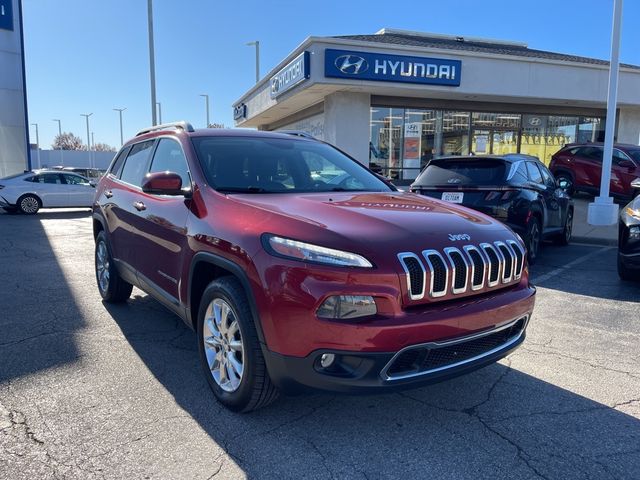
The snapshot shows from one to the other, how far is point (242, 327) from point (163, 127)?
8.18 feet

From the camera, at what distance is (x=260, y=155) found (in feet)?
12.9

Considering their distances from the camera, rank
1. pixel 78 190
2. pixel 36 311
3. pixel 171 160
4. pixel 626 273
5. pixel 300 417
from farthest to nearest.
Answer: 1. pixel 78 190
2. pixel 626 273
3. pixel 36 311
4. pixel 171 160
5. pixel 300 417

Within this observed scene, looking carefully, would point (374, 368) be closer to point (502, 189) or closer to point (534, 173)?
point (502, 189)

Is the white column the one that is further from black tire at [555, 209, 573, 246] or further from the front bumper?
the front bumper

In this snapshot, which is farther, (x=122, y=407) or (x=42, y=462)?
(x=122, y=407)

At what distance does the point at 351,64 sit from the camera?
45.8 ft

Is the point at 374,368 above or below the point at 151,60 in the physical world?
below

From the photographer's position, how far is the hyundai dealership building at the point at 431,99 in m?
14.3

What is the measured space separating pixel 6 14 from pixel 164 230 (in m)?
24.8

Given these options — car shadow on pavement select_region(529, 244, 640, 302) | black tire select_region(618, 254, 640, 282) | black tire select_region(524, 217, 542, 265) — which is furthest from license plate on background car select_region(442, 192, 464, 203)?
black tire select_region(618, 254, 640, 282)

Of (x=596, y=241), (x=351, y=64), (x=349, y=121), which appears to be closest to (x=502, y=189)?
(x=596, y=241)

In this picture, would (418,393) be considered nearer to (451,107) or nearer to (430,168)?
(430,168)

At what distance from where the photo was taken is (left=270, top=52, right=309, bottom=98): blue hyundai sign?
45.3ft

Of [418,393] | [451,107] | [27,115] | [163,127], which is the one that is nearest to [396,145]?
[451,107]
